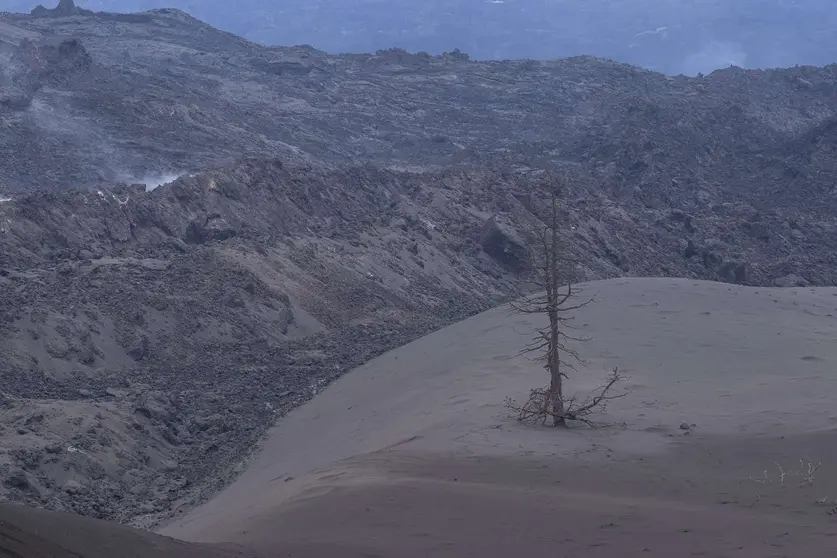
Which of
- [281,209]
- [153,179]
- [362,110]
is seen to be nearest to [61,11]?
[362,110]

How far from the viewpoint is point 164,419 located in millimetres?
14766

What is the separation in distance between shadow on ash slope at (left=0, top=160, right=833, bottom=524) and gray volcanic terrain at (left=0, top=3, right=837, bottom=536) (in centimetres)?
6

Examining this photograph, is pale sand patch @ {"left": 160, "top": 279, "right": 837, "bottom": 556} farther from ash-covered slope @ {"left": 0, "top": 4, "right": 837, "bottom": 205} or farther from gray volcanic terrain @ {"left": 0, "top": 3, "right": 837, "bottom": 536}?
ash-covered slope @ {"left": 0, "top": 4, "right": 837, "bottom": 205}

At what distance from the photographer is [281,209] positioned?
85.1ft

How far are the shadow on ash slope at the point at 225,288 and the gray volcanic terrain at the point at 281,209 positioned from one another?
55 mm

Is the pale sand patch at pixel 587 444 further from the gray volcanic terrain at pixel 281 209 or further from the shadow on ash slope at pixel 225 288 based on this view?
the gray volcanic terrain at pixel 281 209

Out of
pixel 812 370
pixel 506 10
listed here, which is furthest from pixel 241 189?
pixel 506 10

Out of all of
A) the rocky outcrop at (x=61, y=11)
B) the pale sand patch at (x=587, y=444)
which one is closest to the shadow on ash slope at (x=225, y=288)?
the pale sand patch at (x=587, y=444)

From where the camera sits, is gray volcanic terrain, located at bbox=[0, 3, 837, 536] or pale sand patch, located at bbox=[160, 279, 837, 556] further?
gray volcanic terrain, located at bbox=[0, 3, 837, 536]

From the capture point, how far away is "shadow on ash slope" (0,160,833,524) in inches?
527

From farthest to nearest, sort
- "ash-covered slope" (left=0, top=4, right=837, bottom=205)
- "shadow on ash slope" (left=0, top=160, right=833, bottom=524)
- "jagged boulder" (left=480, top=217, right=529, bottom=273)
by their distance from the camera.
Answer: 1. "ash-covered slope" (left=0, top=4, right=837, bottom=205)
2. "jagged boulder" (left=480, top=217, right=529, bottom=273)
3. "shadow on ash slope" (left=0, top=160, right=833, bottom=524)

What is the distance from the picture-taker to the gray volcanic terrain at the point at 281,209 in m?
15.2

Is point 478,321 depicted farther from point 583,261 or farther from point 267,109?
point 267,109

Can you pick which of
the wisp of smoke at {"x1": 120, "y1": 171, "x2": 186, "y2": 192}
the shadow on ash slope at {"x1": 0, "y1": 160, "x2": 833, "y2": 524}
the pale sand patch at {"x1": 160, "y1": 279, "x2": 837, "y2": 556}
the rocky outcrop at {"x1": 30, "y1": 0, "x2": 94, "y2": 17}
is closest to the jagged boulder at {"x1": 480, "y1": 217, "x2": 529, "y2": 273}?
the shadow on ash slope at {"x1": 0, "y1": 160, "x2": 833, "y2": 524}
